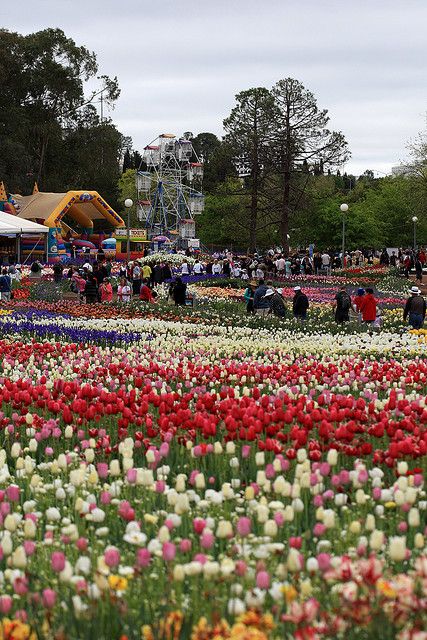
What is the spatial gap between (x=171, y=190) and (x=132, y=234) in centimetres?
601

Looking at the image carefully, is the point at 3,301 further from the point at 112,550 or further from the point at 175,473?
the point at 112,550

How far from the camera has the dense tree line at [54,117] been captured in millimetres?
73438

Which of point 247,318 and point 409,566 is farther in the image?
point 247,318

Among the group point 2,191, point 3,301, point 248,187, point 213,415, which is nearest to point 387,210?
point 248,187

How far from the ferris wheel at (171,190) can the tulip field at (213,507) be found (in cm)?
5542

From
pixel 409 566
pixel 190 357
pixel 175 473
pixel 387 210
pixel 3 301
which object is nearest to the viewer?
pixel 409 566

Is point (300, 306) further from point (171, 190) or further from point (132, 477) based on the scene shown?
point (171, 190)

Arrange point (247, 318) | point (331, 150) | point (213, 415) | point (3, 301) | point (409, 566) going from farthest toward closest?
1. point (331, 150)
2. point (3, 301)
3. point (247, 318)
4. point (213, 415)
5. point (409, 566)

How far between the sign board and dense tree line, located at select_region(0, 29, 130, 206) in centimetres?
1224

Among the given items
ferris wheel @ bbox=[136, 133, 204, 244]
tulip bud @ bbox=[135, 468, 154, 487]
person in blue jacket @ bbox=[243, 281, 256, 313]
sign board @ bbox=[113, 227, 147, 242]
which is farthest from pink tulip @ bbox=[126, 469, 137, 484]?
ferris wheel @ bbox=[136, 133, 204, 244]

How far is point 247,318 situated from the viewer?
826 inches

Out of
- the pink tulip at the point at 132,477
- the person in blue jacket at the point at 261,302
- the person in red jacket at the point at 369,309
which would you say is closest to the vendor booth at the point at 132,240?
the person in blue jacket at the point at 261,302

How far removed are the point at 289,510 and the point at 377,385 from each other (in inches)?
216

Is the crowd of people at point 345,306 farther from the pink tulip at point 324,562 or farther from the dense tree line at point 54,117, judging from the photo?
the dense tree line at point 54,117
